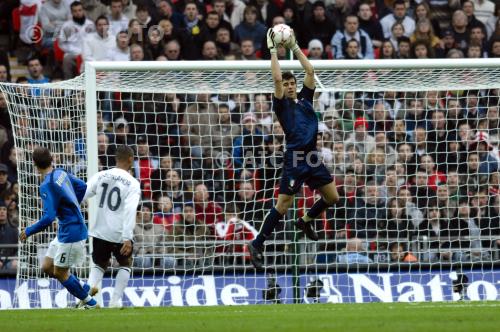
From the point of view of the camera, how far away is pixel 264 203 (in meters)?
16.2

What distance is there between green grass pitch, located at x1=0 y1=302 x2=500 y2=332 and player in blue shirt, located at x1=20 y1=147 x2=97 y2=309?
17.2 inches

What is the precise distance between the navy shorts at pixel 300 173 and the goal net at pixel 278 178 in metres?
1.82

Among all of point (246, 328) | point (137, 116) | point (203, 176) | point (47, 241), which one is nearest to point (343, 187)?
point (203, 176)

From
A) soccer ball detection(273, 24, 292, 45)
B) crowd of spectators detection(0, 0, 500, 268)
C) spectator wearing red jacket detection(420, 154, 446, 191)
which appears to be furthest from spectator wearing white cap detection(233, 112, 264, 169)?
soccer ball detection(273, 24, 292, 45)

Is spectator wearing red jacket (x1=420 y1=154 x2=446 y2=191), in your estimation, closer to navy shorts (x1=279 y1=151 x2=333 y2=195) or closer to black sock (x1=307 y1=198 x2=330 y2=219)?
black sock (x1=307 y1=198 x2=330 y2=219)

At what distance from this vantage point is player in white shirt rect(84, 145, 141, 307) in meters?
12.7

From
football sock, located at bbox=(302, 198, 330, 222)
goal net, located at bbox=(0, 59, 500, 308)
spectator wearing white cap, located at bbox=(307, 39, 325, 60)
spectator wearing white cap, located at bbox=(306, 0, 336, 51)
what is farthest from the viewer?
spectator wearing white cap, located at bbox=(306, 0, 336, 51)

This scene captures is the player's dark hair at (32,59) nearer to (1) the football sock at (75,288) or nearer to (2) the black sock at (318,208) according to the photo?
(1) the football sock at (75,288)

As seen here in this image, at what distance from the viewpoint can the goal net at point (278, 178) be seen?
Result: 49.9 ft

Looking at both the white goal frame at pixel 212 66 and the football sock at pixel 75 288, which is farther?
the white goal frame at pixel 212 66

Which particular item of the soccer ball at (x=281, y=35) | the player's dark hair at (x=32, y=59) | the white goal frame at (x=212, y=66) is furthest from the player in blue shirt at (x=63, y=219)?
the player's dark hair at (x=32, y=59)

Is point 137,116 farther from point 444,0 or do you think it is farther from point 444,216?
point 444,0

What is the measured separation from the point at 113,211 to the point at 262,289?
3.26 meters

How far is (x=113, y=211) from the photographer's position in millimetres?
12820
